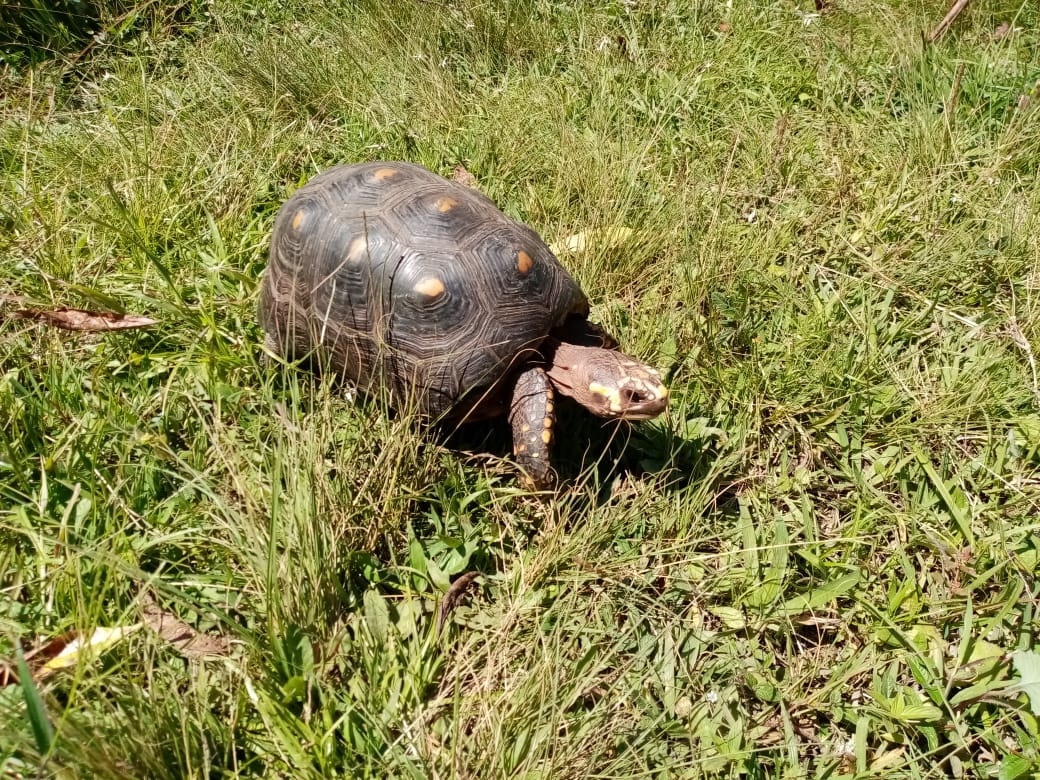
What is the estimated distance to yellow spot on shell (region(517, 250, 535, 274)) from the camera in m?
2.29

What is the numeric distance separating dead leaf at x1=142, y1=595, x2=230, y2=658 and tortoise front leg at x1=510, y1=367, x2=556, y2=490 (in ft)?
3.36

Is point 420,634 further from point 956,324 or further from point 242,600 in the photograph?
point 956,324

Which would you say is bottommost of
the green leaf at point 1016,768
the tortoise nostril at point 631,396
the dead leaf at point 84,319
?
the green leaf at point 1016,768

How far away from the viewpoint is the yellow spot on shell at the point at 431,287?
2.20 metres

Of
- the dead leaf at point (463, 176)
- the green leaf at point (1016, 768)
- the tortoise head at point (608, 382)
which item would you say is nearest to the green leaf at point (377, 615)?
the tortoise head at point (608, 382)

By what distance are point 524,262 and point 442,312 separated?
34 centimetres

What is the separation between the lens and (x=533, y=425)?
2.24 m

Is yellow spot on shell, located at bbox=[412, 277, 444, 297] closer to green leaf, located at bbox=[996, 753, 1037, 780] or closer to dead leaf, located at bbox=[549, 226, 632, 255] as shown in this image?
dead leaf, located at bbox=[549, 226, 632, 255]

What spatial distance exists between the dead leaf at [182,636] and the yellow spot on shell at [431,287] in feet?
3.84

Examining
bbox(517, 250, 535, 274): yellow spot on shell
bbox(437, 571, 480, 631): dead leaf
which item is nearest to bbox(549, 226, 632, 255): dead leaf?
bbox(517, 250, 535, 274): yellow spot on shell

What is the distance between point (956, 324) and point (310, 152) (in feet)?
10.6

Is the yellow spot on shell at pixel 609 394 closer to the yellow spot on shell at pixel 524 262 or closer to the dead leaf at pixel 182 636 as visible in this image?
the yellow spot on shell at pixel 524 262

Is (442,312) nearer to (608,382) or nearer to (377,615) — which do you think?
(608,382)

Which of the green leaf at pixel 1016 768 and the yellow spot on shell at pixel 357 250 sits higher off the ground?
the yellow spot on shell at pixel 357 250
